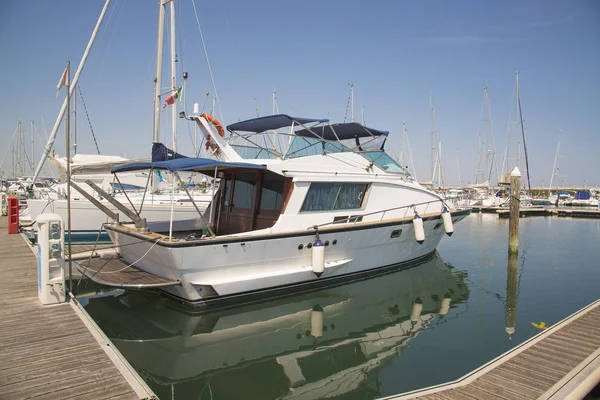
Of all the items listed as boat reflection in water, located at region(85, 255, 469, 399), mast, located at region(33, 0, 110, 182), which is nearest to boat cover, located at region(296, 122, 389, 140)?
boat reflection in water, located at region(85, 255, 469, 399)

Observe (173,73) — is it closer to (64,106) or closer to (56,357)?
(64,106)

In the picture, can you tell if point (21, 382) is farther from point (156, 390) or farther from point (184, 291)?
point (184, 291)

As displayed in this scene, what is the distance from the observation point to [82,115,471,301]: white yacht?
7.56m

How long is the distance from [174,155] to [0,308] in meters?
4.49

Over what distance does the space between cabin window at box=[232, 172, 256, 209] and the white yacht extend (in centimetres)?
3

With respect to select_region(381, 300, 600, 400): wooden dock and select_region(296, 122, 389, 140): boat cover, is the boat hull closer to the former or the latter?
select_region(296, 122, 389, 140): boat cover

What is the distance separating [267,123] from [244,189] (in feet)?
6.03

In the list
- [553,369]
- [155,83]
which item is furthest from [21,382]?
[155,83]

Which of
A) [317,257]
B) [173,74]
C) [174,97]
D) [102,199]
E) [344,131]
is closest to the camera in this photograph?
[317,257]

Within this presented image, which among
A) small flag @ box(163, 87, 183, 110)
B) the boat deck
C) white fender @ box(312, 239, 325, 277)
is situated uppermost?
small flag @ box(163, 87, 183, 110)

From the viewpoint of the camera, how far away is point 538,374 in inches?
183

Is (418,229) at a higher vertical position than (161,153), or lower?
lower

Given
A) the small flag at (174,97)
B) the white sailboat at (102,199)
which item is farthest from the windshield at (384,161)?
the small flag at (174,97)

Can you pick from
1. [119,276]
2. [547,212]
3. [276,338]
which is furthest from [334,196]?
[547,212]
